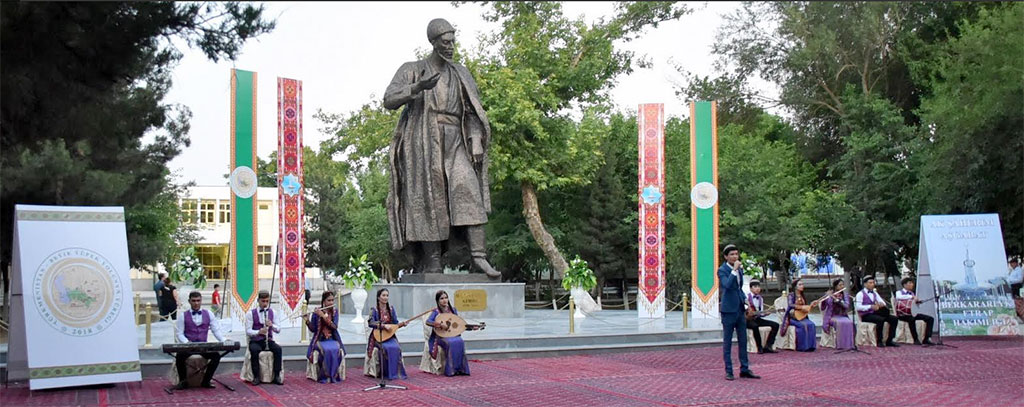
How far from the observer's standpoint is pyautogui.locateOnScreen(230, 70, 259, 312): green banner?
15297mm

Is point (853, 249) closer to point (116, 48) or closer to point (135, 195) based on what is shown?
point (135, 195)

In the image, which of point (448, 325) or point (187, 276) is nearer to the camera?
point (448, 325)

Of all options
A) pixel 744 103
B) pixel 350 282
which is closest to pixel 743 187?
pixel 744 103

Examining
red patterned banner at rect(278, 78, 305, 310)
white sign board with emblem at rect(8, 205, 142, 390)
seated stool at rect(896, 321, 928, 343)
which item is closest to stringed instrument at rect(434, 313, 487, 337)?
white sign board with emblem at rect(8, 205, 142, 390)

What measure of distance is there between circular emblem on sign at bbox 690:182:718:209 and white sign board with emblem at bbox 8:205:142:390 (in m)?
9.80

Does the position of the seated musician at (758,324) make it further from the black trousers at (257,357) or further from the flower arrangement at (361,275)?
the black trousers at (257,357)

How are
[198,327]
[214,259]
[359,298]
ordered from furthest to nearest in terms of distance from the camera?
1. [214,259]
2. [359,298]
3. [198,327]

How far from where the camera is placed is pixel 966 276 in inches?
592

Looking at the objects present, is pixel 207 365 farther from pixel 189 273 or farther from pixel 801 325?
pixel 801 325

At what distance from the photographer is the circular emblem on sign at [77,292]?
9.59m

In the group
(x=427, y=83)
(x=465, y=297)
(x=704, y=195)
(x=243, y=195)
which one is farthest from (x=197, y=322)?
(x=704, y=195)

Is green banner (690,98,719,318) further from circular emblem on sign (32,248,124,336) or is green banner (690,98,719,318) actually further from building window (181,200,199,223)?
building window (181,200,199,223)

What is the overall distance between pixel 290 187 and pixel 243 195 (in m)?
0.77

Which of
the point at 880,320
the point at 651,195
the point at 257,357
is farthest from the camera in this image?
the point at 651,195
